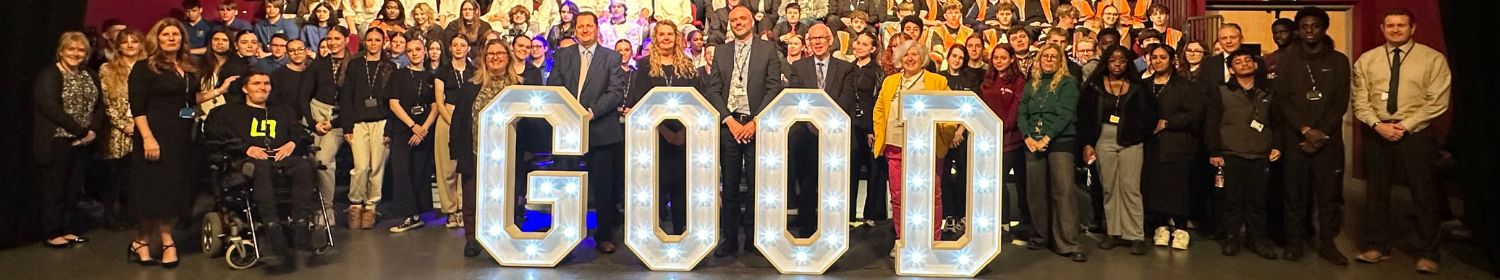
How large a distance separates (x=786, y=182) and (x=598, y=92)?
1.27m

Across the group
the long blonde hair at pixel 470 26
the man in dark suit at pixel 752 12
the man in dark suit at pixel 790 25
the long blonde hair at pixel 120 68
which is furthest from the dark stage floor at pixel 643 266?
the man in dark suit at pixel 752 12

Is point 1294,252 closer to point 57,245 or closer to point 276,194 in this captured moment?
point 276,194

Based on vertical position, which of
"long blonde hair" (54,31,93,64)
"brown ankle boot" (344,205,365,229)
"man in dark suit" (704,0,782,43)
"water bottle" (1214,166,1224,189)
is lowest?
"brown ankle boot" (344,205,365,229)

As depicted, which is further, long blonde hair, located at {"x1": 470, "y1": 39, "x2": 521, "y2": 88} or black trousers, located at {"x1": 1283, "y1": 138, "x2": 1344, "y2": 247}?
long blonde hair, located at {"x1": 470, "y1": 39, "x2": 521, "y2": 88}

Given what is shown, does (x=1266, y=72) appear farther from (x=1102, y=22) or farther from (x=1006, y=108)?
(x=1102, y=22)

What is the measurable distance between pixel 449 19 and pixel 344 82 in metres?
3.35

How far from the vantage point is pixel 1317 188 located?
228 inches

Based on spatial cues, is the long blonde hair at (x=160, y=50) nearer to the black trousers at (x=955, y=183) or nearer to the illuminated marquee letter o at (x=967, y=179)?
the illuminated marquee letter o at (x=967, y=179)

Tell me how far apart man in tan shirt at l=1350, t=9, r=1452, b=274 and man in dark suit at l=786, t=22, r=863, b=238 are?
8.52 feet

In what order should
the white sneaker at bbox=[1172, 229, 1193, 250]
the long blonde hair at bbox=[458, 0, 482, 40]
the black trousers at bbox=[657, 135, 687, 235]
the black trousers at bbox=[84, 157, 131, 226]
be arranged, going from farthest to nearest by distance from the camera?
the long blonde hair at bbox=[458, 0, 482, 40], the black trousers at bbox=[84, 157, 131, 226], the black trousers at bbox=[657, 135, 687, 235], the white sneaker at bbox=[1172, 229, 1193, 250]

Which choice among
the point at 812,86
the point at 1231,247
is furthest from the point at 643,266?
the point at 1231,247

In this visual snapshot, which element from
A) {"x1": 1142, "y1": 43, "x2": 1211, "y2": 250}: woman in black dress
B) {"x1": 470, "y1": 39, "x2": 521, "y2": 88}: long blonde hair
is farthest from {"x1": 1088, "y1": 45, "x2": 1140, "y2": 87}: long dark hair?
{"x1": 470, "y1": 39, "x2": 521, "y2": 88}: long blonde hair

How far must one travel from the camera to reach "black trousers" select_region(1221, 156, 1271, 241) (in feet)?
19.5

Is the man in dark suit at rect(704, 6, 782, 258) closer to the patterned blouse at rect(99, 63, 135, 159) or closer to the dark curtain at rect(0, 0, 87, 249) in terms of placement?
the patterned blouse at rect(99, 63, 135, 159)
